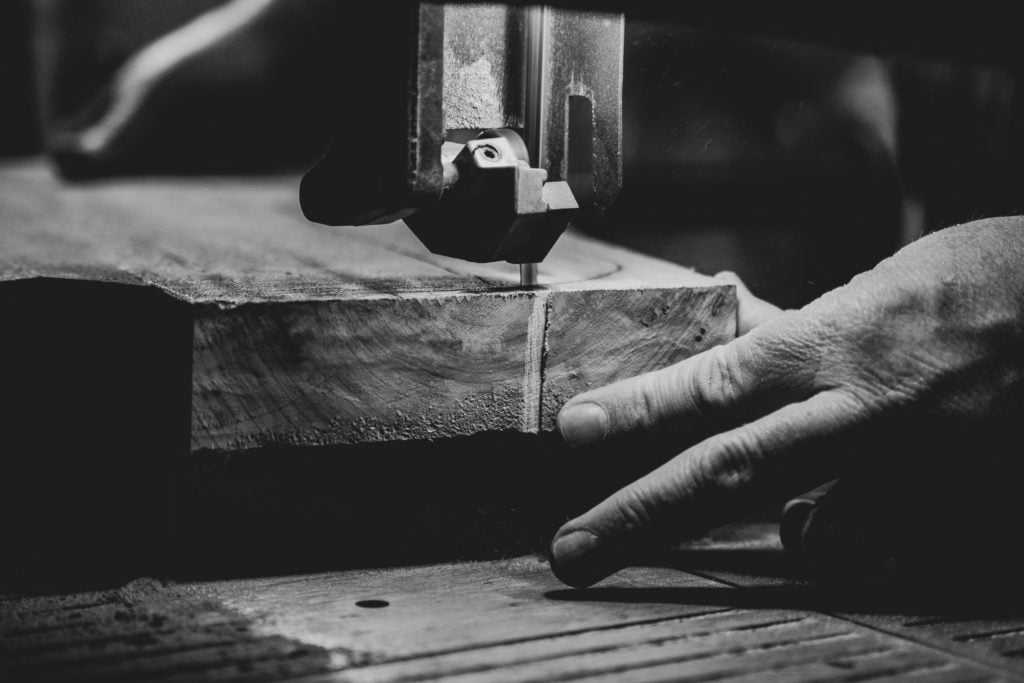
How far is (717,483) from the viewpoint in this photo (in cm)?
135

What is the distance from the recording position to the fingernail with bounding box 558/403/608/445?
4.70ft

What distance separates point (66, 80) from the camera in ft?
16.4

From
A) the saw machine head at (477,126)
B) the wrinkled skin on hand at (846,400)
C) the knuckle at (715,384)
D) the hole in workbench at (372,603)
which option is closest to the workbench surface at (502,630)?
the hole in workbench at (372,603)

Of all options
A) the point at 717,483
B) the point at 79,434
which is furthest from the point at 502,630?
the point at 79,434

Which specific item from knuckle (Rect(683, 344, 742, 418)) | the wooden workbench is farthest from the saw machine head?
knuckle (Rect(683, 344, 742, 418))

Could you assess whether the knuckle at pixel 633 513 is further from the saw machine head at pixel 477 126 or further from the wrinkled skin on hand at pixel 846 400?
the saw machine head at pixel 477 126

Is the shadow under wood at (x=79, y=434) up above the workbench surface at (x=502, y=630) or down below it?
above

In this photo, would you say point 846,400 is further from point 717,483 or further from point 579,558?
point 579,558

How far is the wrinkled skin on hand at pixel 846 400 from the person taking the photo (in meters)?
1.34

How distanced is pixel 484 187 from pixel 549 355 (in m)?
0.27

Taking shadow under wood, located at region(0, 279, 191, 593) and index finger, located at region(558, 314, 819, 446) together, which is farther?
shadow under wood, located at region(0, 279, 191, 593)

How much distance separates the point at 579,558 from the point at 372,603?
0.25 metres

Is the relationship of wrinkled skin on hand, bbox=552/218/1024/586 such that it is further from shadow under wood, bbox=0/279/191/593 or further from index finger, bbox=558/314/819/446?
shadow under wood, bbox=0/279/191/593

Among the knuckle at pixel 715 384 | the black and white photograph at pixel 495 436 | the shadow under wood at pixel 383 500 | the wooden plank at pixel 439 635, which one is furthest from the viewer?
the shadow under wood at pixel 383 500
